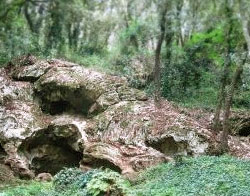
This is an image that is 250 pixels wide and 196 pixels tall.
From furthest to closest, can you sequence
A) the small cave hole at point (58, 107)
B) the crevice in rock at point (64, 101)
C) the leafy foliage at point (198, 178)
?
1. the small cave hole at point (58, 107)
2. the crevice in rock at point (64, 101)
3. the leafy foliage at point (198, 178)

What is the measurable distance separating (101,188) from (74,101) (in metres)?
10.2

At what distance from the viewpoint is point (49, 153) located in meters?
20.0

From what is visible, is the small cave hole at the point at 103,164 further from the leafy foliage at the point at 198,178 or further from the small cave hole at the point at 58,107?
the small cave hole at the point at 58,107

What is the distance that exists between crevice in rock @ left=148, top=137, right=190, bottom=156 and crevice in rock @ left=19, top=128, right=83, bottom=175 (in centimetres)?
423

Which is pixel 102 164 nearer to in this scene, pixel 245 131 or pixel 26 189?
pixel 26 189

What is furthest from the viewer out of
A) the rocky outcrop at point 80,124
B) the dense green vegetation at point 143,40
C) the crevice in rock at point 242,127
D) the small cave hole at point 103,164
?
the dense green vegetation at point 143,40

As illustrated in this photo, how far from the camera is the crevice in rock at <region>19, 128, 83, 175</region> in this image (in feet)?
63.5

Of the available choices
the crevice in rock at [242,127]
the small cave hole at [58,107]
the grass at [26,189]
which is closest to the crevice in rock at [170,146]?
the crevice in rock at [242,127]

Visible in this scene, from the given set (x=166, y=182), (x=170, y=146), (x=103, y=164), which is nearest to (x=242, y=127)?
(x=170, y=146)

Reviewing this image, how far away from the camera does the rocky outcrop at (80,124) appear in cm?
1766

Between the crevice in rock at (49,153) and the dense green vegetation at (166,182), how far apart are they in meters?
3.12

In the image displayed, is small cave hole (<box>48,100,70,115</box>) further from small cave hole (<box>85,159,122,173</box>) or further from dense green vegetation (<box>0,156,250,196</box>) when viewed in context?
dense green vegetation (<box>0,156,250,196</box>)

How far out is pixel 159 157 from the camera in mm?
17125

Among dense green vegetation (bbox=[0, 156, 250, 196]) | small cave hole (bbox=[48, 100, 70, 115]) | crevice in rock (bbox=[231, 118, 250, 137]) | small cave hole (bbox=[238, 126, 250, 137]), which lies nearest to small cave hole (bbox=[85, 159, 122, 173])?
dense green vegetation (bbox=[0, 156, 250, 196])
